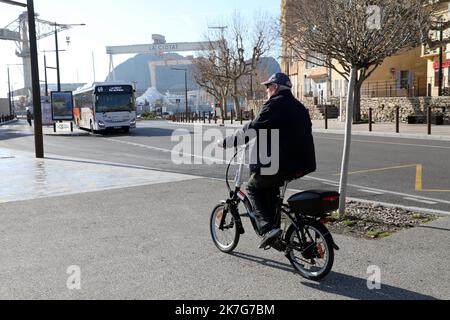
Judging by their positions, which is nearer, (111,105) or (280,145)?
(280,145)

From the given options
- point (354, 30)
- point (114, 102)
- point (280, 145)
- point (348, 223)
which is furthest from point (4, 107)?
point (280, 145)

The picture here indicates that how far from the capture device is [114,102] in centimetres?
3070

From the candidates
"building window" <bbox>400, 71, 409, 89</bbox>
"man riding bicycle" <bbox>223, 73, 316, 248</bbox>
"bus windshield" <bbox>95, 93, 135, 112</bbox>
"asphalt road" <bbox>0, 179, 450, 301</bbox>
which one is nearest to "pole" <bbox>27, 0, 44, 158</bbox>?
"asphalt road" <bbox>0, 179, 450, 301</bbox>

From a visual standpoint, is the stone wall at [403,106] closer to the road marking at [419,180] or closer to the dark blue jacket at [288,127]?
the road marking at [419,180]

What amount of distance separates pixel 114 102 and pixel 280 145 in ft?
88.9

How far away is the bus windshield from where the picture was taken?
99.7 ft

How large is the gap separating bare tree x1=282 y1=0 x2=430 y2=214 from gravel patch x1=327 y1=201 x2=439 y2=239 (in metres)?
0.30

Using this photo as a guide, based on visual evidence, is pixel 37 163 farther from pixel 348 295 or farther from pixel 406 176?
pixel 348 295

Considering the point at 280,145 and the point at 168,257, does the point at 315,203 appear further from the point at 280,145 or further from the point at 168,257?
the point at 168,257

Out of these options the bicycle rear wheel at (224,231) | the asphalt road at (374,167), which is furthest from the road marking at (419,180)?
the bicycle rear wheel at (224,231)

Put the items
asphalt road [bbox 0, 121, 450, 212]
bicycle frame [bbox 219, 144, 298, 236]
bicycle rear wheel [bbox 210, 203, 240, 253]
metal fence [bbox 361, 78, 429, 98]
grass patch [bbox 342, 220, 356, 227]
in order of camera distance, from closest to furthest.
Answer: bicycle frame [bbox 219, 144, 298, 236], bicycle rear wheel [bbox 210, 203, 240, 253], grass patch [bbox 342, 220, 356, 227], asphalt road [bbox 0, 121, 450, 212], metal fence [bbox 361, 78, 429, 98]

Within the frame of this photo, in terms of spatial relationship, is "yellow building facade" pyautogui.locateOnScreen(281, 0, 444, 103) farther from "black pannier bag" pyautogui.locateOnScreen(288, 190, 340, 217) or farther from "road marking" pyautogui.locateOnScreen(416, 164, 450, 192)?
"black pannier bag" pyautogui.locateOnScreen(288, 190, 340, 217)

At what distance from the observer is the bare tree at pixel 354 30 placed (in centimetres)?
993
